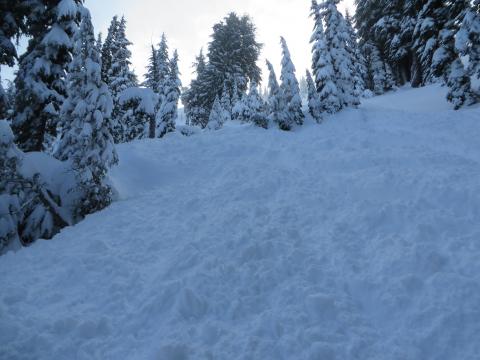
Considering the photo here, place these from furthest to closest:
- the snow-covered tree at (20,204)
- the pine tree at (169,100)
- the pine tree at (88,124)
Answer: the pine tree at (169,100) → the pine tree at (88,124) → the snow-covered tree at (20,204)

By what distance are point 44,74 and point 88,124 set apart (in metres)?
4.72

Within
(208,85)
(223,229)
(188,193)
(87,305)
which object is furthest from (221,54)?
(87,305)

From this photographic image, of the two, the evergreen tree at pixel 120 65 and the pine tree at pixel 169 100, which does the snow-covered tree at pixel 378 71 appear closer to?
the pine tree at pixel 169 100

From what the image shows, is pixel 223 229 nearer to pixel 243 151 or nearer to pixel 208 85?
pixel 243 151

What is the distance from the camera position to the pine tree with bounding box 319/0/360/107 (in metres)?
24.4

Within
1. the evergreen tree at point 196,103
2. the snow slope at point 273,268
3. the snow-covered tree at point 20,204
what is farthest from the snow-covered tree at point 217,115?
the snow-covered tree at point 20,204

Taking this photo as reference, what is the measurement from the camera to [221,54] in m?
40.8

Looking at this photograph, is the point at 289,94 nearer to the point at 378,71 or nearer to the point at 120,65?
the point at 120,65

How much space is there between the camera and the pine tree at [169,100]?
34406 millimetres

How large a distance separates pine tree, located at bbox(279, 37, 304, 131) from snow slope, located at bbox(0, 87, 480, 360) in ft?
26.9

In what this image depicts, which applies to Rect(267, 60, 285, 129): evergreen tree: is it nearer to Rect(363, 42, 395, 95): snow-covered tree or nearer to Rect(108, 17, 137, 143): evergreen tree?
Rect(108, 17, 137, 143): evergreen tree

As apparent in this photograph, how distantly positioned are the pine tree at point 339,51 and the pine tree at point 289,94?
289 centimetres

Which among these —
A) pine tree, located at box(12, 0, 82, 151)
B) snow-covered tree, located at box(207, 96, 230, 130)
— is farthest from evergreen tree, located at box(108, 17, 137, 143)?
pine tree, located at box(12, 0, 82, 151)

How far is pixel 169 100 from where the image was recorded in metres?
35.7
